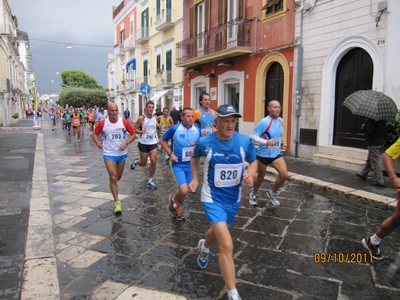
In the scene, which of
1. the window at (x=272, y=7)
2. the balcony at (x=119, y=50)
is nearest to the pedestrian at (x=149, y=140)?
the window at (x=272, y=7)

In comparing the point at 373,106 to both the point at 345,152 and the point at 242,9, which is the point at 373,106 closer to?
the point at 345,152

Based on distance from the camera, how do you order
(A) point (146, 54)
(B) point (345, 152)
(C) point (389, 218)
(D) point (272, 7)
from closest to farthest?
(C) point (389, 218)
(B) point (345, 152)
(D) point (272, 7)
(A) point (146, 54)

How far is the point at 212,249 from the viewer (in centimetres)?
399

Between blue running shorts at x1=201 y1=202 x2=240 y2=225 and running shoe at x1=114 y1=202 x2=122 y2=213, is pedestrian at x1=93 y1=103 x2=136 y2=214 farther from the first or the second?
blue running shorts at x1=201 y1=202 x2=240 y2=225

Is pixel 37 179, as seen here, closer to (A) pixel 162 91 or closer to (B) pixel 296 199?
(B) pixel 296 199

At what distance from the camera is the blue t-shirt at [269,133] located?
17.7ft

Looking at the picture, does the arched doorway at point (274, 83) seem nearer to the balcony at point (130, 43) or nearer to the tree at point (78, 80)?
the balcony at point (130, 43)

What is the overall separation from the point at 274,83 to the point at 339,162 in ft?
15.0

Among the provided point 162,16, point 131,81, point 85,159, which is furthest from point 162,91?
point 85,159

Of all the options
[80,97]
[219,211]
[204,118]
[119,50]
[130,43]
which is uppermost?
[119,50]

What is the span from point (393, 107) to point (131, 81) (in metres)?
28.1

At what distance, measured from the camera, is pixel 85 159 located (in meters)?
11.1

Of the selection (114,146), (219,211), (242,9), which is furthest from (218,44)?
(219,211)
